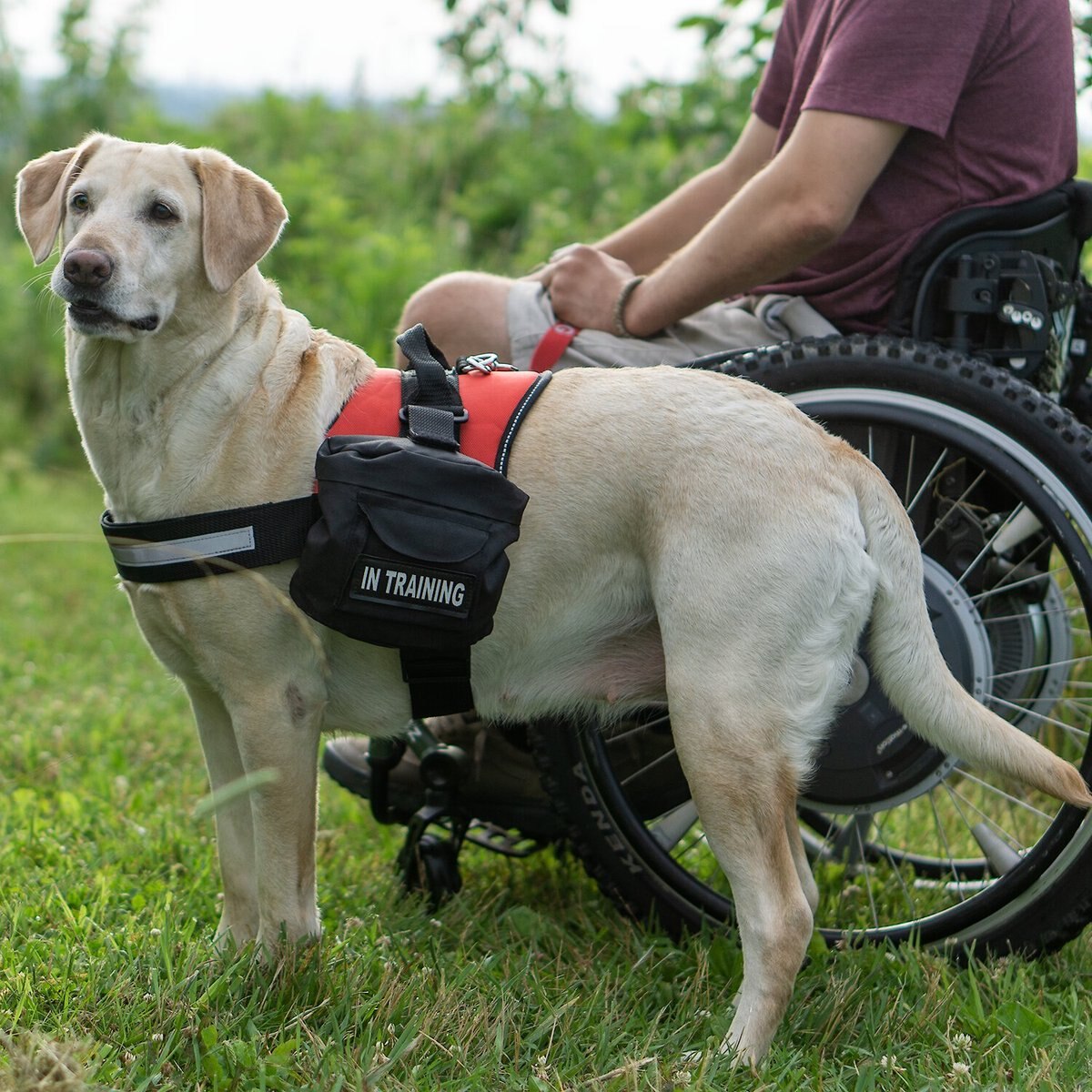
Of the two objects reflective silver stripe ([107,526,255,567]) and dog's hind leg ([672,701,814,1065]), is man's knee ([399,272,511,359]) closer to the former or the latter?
reflective silver stripe ([107,526,255,567])

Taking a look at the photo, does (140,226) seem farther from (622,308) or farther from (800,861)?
(800,861)

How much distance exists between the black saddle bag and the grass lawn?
47cm

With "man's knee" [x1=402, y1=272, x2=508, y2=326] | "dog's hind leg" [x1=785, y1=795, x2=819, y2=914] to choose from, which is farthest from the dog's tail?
"man's knee" [x1=402, y1=272, x2=508, y2=326]

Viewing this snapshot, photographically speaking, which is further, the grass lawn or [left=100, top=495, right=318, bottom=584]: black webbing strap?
[left=100, top=495, right=318, bottom=584]: black webbing strap

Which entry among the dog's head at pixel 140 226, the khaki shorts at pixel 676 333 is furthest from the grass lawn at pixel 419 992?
the khaki shorts at pixel 676 333

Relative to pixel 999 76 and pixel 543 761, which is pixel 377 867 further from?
pixel 999 76

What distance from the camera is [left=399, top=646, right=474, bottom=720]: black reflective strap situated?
2229 mm

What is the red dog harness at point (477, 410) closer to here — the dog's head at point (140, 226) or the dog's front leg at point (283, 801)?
the dog's head at point (140, 226)

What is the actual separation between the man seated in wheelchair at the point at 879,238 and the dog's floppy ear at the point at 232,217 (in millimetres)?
734

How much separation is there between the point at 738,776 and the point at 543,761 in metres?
0.60

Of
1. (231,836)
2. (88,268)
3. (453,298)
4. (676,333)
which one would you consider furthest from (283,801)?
(676,333)

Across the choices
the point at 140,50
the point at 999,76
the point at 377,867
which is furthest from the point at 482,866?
the point at 140,50

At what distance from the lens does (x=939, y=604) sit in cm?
252

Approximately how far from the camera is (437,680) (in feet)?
7.43
